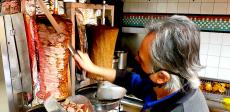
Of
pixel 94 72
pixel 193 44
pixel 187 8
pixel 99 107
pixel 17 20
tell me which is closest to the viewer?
pixel 193 44

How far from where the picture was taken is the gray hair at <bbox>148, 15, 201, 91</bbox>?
2.49 ft

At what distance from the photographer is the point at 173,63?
0.79 m

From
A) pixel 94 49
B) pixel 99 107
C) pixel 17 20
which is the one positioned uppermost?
pixel 17 20

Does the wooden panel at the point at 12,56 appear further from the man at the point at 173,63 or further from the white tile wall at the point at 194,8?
the white tile wall at the point at 194,8

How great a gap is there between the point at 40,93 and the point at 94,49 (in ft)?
1.11

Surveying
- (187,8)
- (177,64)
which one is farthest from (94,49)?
(187,8)

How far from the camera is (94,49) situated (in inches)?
45.5

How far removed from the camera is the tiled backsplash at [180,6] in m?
1.84

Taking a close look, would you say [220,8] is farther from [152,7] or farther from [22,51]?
[22,51]

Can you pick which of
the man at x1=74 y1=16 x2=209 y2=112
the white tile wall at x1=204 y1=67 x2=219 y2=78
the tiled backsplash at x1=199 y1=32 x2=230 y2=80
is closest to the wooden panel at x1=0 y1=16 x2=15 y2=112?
the man at x1=74 y1=16 x2=209 y2=112

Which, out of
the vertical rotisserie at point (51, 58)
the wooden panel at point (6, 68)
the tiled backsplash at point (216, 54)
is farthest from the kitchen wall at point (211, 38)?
the wooden panel at point (6, 68)

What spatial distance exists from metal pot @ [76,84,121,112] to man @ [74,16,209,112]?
14.7 inches

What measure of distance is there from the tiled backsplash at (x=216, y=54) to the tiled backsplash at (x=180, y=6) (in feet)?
0.64

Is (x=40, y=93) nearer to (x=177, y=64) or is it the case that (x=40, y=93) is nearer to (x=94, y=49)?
(x=94, y=49)
